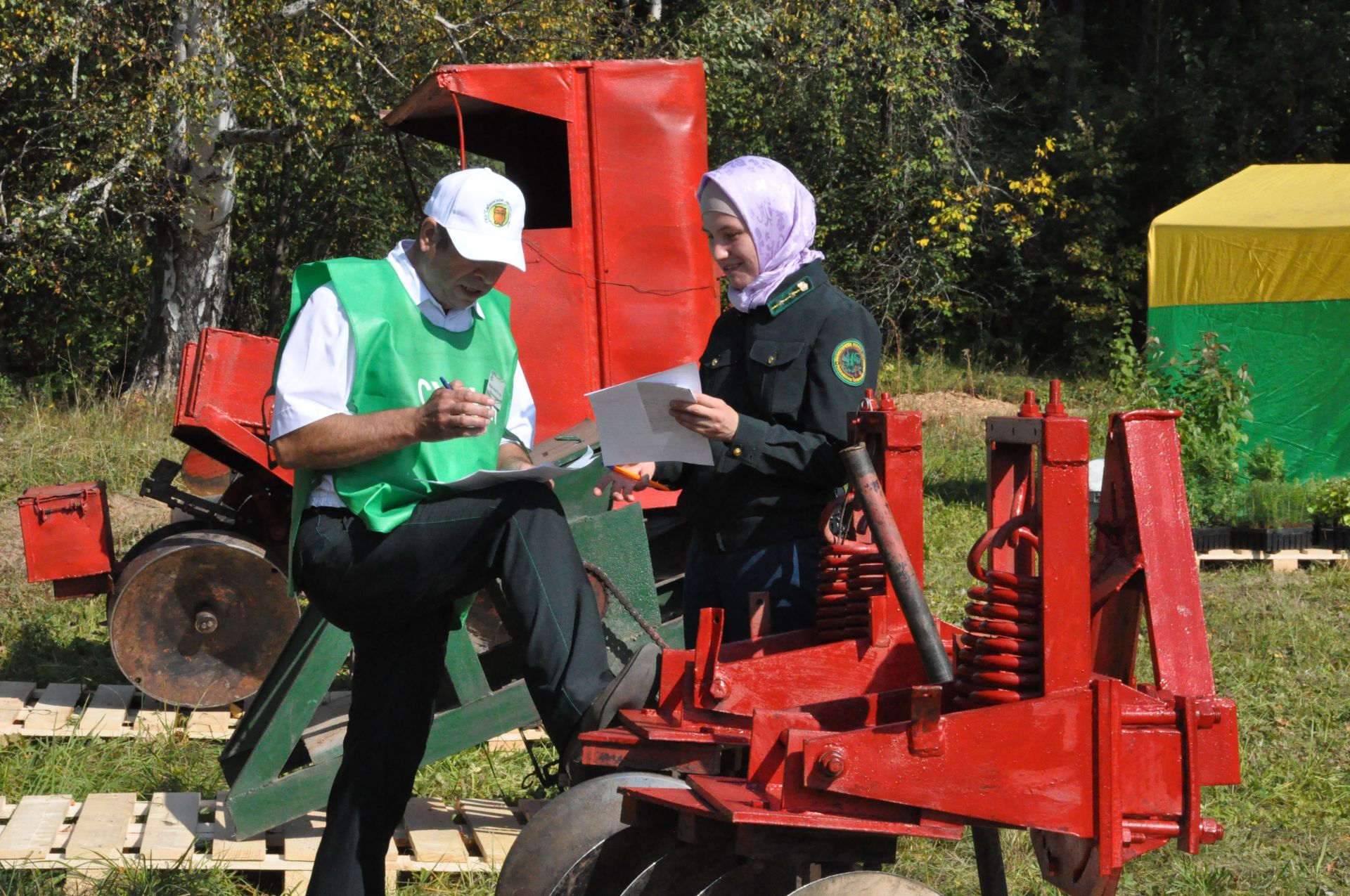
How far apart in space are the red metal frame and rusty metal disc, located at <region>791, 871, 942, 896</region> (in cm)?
7

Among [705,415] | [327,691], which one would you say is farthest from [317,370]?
[327,691]

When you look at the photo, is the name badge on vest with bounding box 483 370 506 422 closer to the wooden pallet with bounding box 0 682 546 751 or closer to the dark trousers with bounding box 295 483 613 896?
the dark trousers with bounding box 295 483 613 896

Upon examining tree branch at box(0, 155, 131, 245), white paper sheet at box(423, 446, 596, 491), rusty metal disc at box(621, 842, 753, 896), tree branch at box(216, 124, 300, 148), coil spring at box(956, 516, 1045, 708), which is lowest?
rusty metal disc at box(621, 842, 753, 896)

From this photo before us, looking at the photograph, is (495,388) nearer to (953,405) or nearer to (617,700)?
(617,700)

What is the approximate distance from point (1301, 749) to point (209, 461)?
5.61 m

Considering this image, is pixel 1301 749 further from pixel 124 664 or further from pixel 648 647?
pixel 124 664

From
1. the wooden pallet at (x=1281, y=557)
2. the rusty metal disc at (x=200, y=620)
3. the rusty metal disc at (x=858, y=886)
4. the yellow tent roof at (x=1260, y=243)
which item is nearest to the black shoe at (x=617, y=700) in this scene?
the rusty metal disc at (x=858, y=886)

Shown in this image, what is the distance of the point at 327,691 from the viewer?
14.1 feet

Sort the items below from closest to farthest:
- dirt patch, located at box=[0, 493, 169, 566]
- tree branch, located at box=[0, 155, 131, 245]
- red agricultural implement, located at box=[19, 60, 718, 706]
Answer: red agricultural implement, located at box=[19, 60, 718, 706] → dirt patch, located at box=[0, 493, 169, 566] → tree branch, located at box=[0, 155, 131, 245]

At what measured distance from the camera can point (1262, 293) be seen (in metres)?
9.87

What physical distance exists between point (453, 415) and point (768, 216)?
91 centimetres

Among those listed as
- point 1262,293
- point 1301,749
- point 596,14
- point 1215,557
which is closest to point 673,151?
point 1301,749

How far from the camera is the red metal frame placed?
2125 mm

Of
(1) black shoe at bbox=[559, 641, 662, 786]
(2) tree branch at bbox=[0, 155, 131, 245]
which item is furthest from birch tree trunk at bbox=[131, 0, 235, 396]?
(1) black shoe at bbox=[559, 641, 662, 786]
